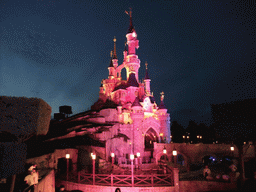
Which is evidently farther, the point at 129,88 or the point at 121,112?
the point at 129,88

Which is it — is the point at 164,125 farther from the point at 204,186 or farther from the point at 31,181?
the point at 31,181

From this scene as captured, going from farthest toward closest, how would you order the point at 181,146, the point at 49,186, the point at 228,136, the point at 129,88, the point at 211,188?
the point at 129,88, the point at 181,146, the point at 228,136, the point at 211,188, the point at 49,186

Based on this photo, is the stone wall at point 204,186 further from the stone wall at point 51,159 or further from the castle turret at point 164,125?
the castle turret at point 164,125

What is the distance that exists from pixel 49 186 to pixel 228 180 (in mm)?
12848

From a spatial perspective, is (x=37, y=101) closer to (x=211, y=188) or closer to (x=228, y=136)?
(x=211, y=188)

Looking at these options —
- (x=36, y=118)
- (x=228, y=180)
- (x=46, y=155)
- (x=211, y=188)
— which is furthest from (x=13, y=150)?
(x=228, y=180)

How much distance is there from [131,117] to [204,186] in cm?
1900

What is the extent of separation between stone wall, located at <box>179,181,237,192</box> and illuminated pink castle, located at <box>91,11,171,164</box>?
15554 mm

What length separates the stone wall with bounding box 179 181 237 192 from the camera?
12258 millimetres

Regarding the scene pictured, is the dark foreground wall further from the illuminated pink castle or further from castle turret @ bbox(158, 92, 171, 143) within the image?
castle turret @ bbox(158, 92, 171, 143)

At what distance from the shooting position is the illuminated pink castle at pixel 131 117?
28.5 metres

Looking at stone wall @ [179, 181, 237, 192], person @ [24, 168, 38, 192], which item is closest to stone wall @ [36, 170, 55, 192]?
person @ [24, 168, 38, 192]

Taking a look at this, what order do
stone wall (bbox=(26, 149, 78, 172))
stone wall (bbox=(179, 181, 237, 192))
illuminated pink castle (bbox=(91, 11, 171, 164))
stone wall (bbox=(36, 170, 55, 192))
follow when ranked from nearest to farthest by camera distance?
1. stone wall (bbox=(36, 170, 55, 192))
2. stone wall (bbox=(179, 181, 237, 192))
3. stone wall (bbox=(26, 149, 78, 172))
4. illuminated pink castle (bbox=(91, 11, 171, 164))

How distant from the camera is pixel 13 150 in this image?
714cm
